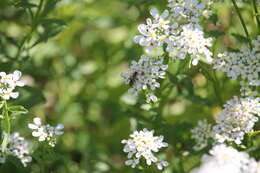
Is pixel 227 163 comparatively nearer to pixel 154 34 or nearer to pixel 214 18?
pixel 154 34

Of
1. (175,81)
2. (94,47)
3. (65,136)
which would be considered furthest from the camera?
(94,47)

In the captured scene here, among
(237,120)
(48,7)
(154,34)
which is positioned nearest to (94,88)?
(48,7)

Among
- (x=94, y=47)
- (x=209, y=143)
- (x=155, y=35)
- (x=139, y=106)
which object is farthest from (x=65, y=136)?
(x=155, y=35)

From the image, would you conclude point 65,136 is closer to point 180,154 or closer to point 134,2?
point 180,154

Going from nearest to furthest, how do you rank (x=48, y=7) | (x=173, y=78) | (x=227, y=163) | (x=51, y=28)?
(x=227, y=163) → (x=173, y=78) → (x=48, y=7) → (x=51, y=28)

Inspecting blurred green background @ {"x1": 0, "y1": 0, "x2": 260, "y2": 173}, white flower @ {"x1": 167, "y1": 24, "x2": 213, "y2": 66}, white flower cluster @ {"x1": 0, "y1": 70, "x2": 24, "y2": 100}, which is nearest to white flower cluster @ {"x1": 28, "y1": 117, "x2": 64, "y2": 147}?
white flower cluster @ {"x1": 0, "y1": 70, "x2": 24, "y2": 100}

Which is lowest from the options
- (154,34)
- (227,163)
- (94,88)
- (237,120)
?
(227,163)
